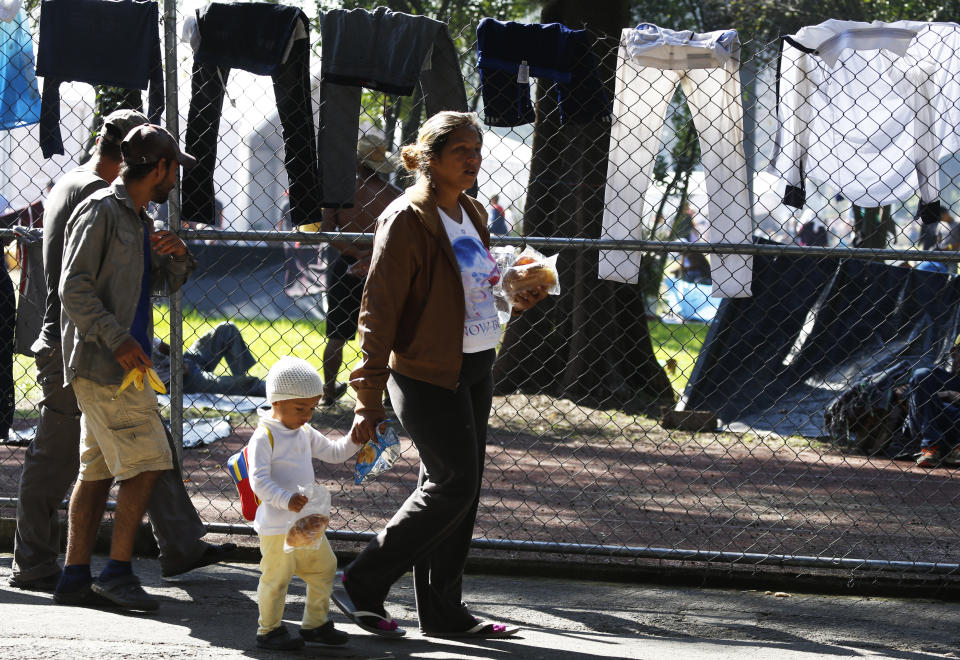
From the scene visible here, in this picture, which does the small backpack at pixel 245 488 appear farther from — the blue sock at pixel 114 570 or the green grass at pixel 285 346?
the green grass at pixel 285 346

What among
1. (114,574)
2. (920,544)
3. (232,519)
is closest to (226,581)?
(114,574)

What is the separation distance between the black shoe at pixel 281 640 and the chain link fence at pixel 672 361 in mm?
1257

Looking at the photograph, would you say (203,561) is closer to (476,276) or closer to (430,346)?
(430,346)

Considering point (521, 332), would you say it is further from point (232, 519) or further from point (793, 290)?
point (232, 519)

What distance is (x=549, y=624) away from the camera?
4359 millimetres

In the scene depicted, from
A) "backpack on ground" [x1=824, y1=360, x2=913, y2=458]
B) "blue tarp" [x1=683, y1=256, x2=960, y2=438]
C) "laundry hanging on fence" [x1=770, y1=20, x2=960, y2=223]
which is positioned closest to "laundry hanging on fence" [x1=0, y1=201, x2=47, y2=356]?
"laundry hanging on fence" [x1=770, y1=20, x2=960, y2=223]

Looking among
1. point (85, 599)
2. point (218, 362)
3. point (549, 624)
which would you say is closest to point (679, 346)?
point (218, 362)

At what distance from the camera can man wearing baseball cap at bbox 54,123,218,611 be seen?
13.4ft

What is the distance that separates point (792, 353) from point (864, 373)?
0.65 meters

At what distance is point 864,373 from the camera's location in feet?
30.3

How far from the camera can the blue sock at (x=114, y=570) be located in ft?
14.1

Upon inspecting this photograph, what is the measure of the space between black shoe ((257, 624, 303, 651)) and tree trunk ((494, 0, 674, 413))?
5.55m

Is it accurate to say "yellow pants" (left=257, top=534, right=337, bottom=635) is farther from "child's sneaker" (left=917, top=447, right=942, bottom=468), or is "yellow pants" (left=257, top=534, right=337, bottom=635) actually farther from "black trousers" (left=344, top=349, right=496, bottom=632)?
"child's sneaker" (left=917, top=447, right=942, bottom=468)

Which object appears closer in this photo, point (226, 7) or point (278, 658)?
point (278, 658)
